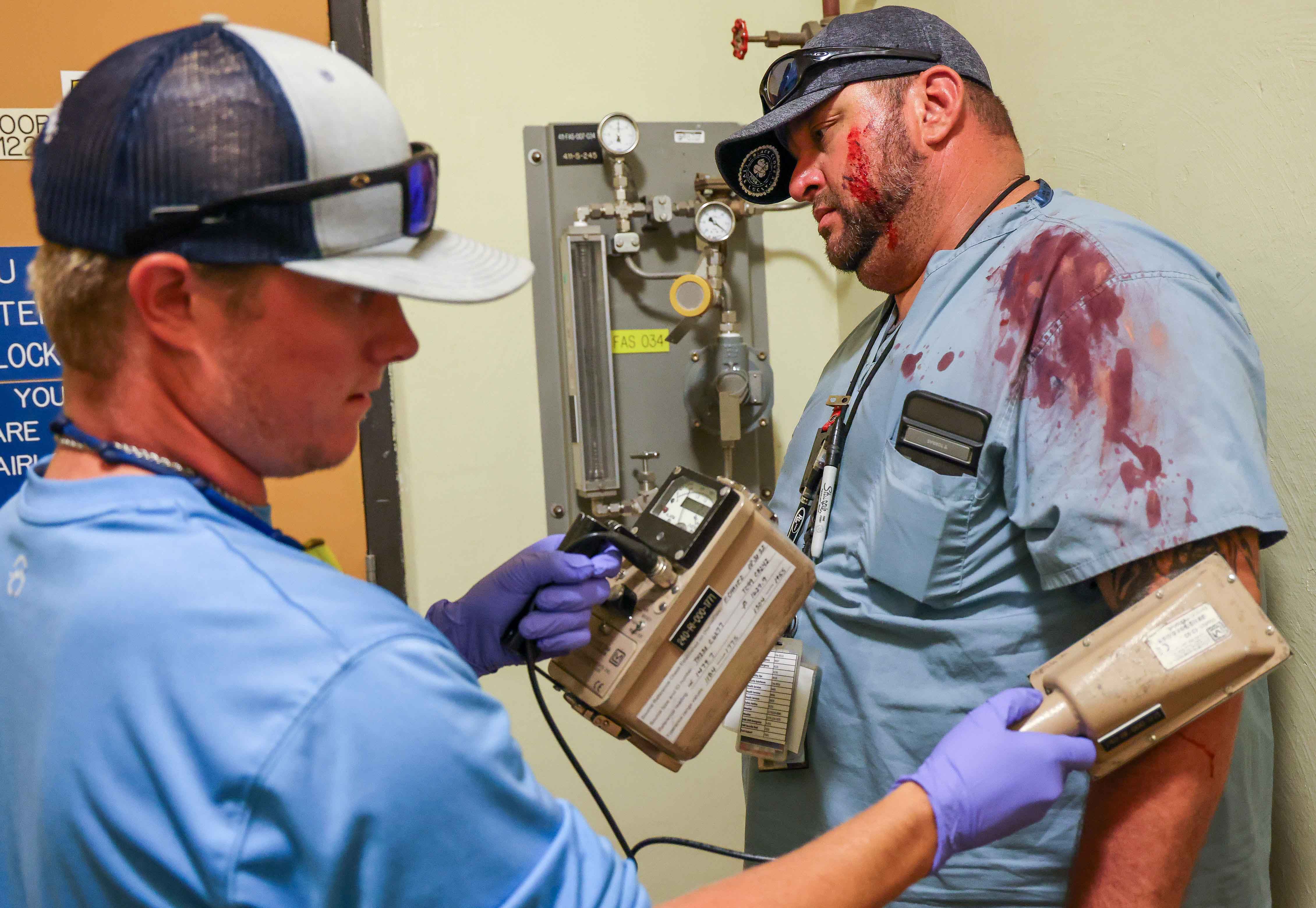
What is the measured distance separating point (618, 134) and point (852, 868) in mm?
1538

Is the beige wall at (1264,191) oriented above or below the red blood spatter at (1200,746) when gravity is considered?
above

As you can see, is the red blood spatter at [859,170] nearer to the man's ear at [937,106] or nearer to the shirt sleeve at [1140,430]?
the man's ear at [937,106]

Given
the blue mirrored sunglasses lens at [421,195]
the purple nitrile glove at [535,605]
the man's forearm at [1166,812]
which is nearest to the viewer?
the blue mirrored sunglasses lens at [421,195]

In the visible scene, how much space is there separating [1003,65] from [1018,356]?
2.78 feet

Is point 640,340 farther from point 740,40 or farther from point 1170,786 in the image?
point 1170,786

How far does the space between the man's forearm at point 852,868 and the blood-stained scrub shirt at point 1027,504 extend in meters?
0.31

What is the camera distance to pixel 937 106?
4.39 feet

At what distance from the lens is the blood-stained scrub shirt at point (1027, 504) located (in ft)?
3.14

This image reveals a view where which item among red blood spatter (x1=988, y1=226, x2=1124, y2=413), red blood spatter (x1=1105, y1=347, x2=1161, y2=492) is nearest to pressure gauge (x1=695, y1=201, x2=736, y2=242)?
red blood spatter (x1=988, y1=226, x2=1124, y2=413)

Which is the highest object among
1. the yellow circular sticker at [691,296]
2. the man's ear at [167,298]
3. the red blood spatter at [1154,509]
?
the man's ear at [167,298]

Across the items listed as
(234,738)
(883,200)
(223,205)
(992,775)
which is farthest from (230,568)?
(883,200)

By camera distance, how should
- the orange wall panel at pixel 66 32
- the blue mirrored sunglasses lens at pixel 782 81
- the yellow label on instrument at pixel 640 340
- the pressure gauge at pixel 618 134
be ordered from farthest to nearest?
the yellow label on instrument at pixel 640 340, the pressure gauge at pixel 618 134, the orange wall panel at pixel 66 32, the blue mirrored sunglasses lens at pixel 782 81

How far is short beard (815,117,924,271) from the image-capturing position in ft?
4.40

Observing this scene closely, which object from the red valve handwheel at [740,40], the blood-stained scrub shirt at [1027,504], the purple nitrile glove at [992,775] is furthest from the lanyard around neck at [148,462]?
the red valve handwheel at [740,40]
